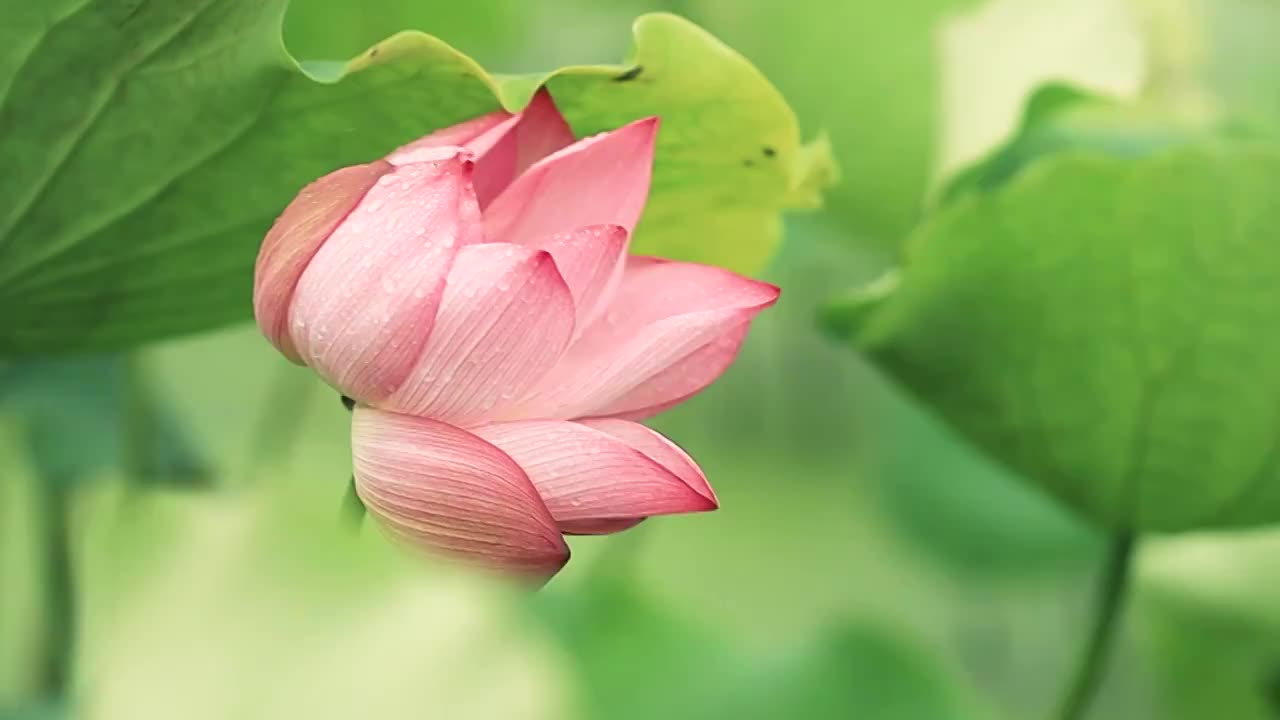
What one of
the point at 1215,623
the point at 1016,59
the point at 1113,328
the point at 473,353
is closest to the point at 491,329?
the point at 473,353

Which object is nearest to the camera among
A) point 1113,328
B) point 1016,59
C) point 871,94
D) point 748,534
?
point 1113,328

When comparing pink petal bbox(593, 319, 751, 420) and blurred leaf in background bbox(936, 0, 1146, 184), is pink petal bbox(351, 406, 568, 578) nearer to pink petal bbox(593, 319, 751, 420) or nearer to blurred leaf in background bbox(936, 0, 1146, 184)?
pink petal bbox(593, 319, 751, 420)

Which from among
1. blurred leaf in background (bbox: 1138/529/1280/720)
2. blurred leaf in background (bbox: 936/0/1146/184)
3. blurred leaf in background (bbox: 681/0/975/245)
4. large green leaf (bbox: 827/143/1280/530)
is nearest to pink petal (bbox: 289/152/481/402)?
large green leaf (bbox: 827/143/1280/530)

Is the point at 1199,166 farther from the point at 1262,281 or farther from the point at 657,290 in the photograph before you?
the point at 657,290

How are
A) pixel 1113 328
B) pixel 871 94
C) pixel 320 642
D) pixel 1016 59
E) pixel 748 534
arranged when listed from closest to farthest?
pixel 320 642 < pixel 1113 328 < pixel 1016 59 < pixel 871 94 < pixel 748 534

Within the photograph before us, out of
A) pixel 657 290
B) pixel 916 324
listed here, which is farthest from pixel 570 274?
pixel 916 324

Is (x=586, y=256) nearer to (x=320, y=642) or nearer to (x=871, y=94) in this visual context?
(x=320, y=642)

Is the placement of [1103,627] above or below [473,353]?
below
